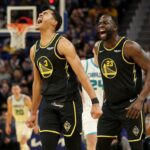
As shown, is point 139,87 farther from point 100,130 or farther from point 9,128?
point 9,128

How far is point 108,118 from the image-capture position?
308 inches

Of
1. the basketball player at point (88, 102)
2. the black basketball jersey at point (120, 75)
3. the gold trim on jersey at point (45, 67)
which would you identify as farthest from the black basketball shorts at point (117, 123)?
the basketball player at point (88, 102)

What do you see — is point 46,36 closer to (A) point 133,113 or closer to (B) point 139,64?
(B) point 139,64

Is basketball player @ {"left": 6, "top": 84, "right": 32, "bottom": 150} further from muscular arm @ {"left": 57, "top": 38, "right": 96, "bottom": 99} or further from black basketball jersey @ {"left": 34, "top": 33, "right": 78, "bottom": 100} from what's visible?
muscular arm @ {"left": 57, "top": 38, "right": 96, "bottom": 99}

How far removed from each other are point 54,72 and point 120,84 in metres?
0.82

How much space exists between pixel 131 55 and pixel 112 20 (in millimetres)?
577

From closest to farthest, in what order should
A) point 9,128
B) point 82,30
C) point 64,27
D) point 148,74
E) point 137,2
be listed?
point 148,74
point 9,128
point 64,27
point 82,30
point 137,2

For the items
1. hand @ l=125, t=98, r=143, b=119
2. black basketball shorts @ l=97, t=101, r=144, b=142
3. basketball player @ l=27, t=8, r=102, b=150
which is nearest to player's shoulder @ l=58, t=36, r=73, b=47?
basketball player @ l=27, t=8, r=102, b=150

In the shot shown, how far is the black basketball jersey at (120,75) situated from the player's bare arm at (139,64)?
0.09 m

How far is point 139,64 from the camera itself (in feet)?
24.9

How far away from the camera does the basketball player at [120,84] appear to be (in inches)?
299

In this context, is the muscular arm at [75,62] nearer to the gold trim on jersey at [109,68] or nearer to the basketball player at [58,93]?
the basketball player at [58,93]

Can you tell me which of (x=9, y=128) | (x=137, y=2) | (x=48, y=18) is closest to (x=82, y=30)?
(x=137, y=2)

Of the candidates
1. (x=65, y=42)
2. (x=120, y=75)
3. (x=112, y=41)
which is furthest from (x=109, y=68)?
(x=65, y=42)
